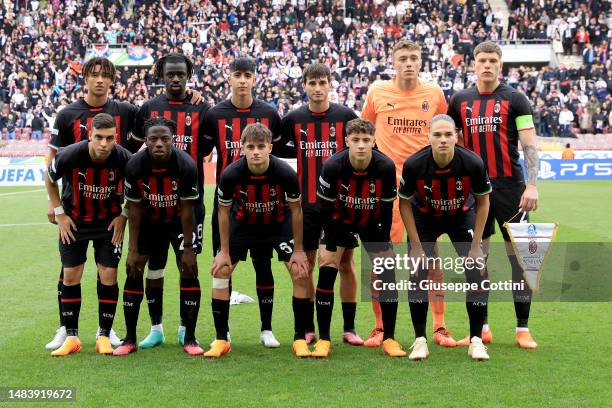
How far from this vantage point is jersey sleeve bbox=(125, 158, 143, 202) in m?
5.93

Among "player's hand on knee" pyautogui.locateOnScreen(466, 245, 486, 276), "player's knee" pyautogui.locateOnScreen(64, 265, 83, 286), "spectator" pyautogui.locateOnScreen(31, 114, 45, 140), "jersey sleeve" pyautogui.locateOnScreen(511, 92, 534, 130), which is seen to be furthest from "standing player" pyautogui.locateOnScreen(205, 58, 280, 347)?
"spectator" pyautogui.locateOnScreen(31, 114, 45, 140)

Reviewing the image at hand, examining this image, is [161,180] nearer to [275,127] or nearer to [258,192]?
[258,192]

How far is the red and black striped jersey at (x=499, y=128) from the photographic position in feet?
20.7

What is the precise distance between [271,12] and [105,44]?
680 cm

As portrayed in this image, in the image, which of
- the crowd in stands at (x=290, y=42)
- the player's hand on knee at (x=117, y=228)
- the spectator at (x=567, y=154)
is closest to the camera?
the player's hand on knee at (x=117, y=228)

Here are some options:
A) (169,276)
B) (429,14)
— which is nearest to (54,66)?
(429,14)

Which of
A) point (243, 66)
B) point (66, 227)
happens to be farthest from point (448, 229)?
point (66, 227)

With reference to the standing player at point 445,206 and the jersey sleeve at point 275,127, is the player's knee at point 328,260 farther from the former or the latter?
the jersey sleeve at point 275,127

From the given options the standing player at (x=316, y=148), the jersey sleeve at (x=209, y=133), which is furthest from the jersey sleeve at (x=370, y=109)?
the jersey sleeve at (x=209, y=133)

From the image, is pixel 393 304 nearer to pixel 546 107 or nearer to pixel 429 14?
pixel 546 107

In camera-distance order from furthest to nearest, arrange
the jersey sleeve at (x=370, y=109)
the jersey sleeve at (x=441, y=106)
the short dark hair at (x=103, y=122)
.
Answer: the jersey sleeve at (x=370, y=109)
the jersey sleeve at (x=441, y=106)
the short dark hair at (x=103, y=122)

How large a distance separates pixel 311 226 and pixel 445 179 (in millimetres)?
1112

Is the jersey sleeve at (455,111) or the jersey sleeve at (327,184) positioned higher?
the jersey sleeve at (455,111)

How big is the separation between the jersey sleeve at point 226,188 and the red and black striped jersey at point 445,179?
1.20 meters
